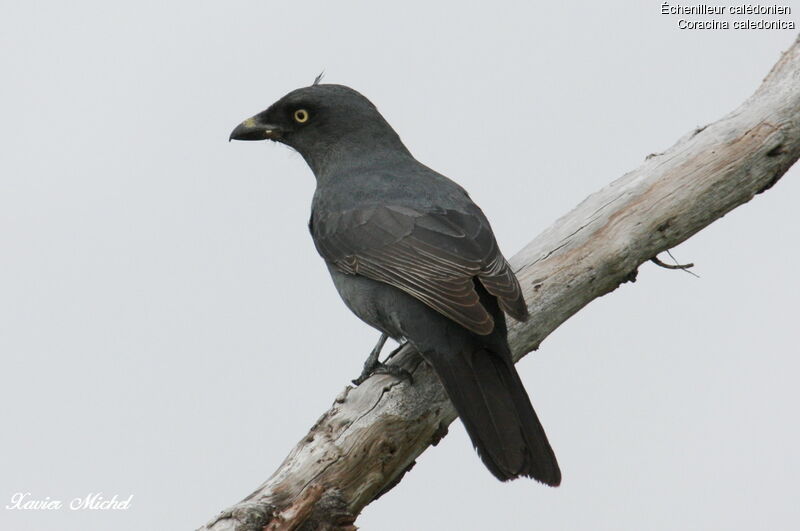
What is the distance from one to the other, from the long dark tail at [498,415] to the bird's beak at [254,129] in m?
2.88

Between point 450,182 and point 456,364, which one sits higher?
point 450,182

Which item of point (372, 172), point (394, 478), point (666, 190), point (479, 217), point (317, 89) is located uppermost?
point (317, 89)

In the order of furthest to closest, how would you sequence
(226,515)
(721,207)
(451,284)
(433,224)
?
(721,207)
(433,224)
(451,284)
(226,515)

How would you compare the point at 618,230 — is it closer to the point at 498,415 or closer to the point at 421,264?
the point at 421,264

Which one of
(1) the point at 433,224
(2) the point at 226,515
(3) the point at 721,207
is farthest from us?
(3) the point at 721,207

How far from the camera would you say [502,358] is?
6.96 meters

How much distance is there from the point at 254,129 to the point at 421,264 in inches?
99.1

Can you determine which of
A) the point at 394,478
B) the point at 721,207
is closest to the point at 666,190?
the point at 721,207

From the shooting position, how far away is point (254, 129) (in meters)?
8.98

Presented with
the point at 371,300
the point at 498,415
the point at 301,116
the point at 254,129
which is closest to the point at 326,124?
the point at 301,116

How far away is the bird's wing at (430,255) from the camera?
22.3 ft

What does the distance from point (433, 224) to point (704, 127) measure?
2.22 metres

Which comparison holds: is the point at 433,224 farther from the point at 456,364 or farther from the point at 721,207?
the point at 721,207

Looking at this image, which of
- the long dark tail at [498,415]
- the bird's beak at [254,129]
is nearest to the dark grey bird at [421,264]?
the long dark tail at [498,415]
